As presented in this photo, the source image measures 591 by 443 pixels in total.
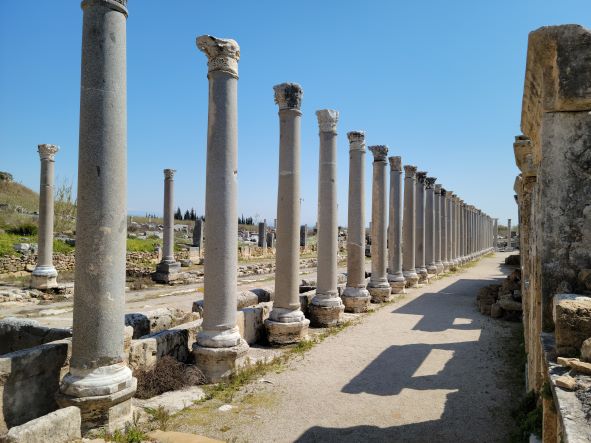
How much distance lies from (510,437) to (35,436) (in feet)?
15.4

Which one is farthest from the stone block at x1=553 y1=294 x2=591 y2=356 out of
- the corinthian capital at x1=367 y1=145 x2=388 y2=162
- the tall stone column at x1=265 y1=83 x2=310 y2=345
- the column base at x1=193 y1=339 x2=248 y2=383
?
the corinthian capital at x1=367 y1=145 x2=388 y2=162

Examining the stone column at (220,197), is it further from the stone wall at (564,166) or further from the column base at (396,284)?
the column base at (396,284)

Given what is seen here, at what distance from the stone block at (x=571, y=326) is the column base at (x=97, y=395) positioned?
14.1ft

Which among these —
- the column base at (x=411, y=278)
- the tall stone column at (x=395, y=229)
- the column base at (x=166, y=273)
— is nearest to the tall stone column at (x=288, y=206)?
the tall stone column at (x=395, y=229)

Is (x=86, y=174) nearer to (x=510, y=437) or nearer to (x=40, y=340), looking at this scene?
(x=40, y=340)

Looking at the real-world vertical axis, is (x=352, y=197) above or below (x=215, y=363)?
above

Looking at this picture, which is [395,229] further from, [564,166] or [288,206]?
[564,166]

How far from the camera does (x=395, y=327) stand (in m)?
11.2

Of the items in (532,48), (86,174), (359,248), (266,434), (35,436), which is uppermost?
(532,48)

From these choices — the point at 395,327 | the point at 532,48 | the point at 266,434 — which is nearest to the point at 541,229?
the point at 532,48

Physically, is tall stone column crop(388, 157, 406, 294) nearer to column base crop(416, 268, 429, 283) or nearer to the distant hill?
column base crop(416, 268, 429, 283)

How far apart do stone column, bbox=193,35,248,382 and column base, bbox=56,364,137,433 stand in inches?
84.9

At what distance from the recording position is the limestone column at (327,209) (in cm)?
1161

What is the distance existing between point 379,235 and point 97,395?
472 inches
